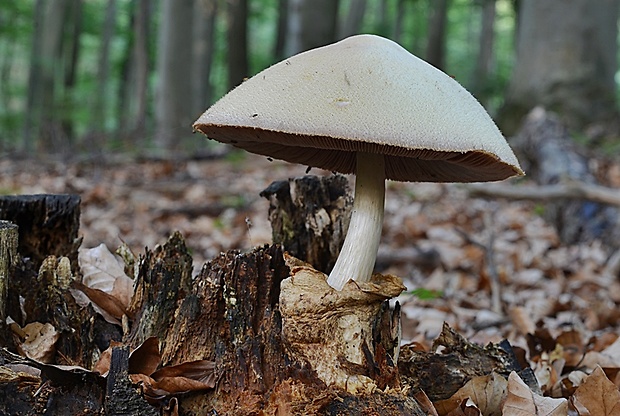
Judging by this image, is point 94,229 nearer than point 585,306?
No

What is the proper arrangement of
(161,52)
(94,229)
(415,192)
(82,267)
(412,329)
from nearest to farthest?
(82,267) < (412,329) < (94,229) < (415,192) < (161,52)

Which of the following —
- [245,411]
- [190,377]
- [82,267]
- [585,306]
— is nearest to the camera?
[245,411]

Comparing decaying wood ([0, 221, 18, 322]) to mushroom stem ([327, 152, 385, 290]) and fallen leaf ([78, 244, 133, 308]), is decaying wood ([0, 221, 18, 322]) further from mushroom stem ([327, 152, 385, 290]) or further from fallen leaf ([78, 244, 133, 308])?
mushroom stem ([327, 152, 385, 290])

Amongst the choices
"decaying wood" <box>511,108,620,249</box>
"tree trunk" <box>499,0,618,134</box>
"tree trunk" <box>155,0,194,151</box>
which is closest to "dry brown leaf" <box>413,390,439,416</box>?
"decaying wood" <box>511,108,620,249</box>

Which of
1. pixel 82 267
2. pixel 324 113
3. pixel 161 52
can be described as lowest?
pixel 82 267

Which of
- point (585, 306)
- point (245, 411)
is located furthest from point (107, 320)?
point (585, 306)

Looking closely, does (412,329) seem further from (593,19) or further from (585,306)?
(593,19)
